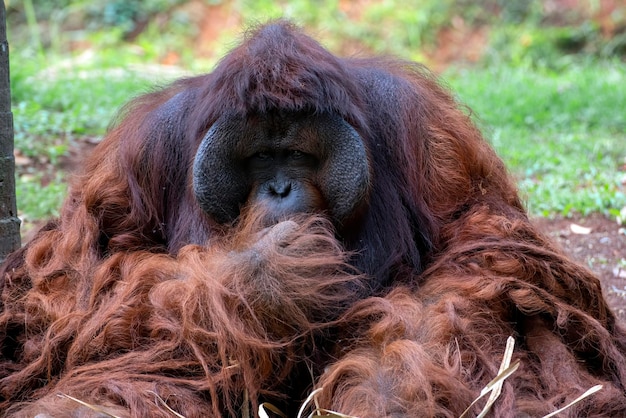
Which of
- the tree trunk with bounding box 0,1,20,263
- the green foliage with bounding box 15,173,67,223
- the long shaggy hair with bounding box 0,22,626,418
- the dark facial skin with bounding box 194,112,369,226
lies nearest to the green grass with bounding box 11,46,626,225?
the green foliage with bounding box 15,173,67,223

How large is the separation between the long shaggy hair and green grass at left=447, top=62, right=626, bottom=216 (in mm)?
1138

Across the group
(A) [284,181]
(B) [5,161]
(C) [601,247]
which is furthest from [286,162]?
(C) [601,247]

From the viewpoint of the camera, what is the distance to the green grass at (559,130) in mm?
5141

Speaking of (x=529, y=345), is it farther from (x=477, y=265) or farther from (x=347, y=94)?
(x=347, y=94)

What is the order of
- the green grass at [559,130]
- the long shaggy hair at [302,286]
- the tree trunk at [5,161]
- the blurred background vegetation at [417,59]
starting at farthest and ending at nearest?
1. the blurred background vegetation at [417,59]
2. the green grass at [559,130]
3. the tree trunk at [5,161]
4. the long shaggy hair at [302,286]

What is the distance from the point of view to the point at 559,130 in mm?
7059

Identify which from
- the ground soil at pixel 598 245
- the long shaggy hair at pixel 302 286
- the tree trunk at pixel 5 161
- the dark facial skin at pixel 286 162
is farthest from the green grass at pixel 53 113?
the dark facial skin at pixel 286 162

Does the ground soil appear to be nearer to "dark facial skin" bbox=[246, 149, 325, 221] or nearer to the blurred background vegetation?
the blurred background vegetation

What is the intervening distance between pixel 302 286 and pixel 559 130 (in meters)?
4.95

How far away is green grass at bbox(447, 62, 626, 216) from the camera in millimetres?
5141

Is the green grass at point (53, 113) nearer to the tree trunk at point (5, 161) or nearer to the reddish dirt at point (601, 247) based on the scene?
the tree trunk at point (5, 161)

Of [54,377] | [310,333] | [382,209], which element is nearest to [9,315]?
[54,377]

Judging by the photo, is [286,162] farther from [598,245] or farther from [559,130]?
[559,130]

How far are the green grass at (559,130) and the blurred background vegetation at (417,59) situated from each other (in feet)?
0.04
